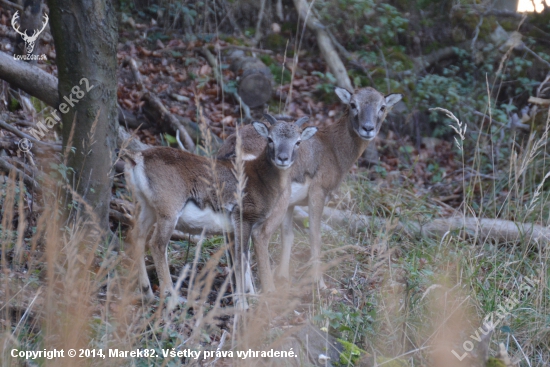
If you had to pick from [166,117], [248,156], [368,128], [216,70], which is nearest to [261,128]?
[248,156]

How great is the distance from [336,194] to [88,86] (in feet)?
12.8

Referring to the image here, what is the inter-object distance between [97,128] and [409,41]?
8771 mm

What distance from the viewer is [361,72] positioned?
11906 mm

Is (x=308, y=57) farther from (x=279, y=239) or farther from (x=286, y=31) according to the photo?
(x=279, y=239)

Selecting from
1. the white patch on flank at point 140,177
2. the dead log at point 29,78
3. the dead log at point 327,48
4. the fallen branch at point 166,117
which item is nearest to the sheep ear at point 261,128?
the white patch on flank at point 140,177

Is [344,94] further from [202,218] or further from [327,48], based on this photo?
[327,48]

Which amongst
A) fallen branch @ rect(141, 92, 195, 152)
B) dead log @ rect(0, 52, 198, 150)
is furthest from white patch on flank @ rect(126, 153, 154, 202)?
fallen branch @ rect(141, 92, 195, 152)

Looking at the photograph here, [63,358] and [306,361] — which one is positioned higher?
[63,358]

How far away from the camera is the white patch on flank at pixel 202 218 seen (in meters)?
5.59

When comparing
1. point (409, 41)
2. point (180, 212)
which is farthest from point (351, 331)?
point (409, 41)

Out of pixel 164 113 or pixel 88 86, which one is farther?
pixel 164 113

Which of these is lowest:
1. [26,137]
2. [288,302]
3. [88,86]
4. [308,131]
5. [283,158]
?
[288,302]

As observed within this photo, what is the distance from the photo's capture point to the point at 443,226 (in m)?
7.33

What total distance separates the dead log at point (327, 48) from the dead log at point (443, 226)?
4188 mm
